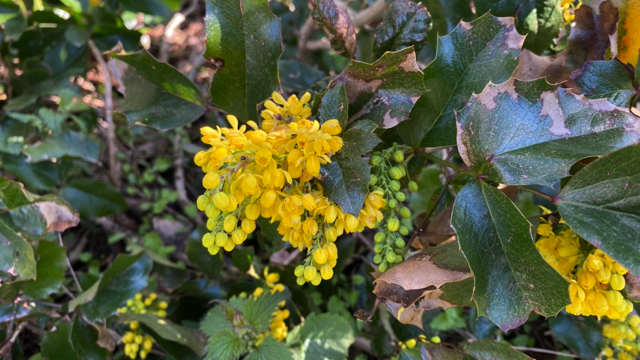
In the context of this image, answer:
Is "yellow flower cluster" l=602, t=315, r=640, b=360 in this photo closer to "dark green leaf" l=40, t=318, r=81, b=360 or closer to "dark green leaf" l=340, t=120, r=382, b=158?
"dark green leaf" l=340, t=120, r=382, b=158

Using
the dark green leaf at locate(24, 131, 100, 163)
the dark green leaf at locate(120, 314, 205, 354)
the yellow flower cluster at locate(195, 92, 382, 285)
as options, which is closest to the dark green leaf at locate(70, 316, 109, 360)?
the dark green leaf at locate(120, 314, 205, 354)

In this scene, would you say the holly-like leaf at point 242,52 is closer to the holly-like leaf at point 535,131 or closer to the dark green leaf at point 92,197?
the holly-like leaf at point 535,131

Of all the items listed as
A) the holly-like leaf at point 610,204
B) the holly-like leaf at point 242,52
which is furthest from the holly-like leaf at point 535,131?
the holly-like leaf at point 242,52

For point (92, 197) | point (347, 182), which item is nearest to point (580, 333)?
point (347, 182)

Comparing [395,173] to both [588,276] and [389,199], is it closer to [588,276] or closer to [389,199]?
[389,199]

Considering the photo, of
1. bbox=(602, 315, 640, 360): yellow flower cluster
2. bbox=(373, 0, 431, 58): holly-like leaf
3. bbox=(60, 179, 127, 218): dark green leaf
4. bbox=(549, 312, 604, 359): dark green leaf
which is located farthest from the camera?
bbox=(60, 179, 127, 218): dark green leaf

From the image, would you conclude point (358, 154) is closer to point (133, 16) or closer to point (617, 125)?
point (617, 125)

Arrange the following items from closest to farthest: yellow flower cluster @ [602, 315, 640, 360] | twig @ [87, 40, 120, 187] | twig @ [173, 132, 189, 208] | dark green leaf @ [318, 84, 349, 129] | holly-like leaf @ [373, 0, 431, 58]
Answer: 1. dark green leaf @ [318, 84, 349, 129]
2. holly-like leaf @ [373, 0, 431, 58]
3. yellow flower cluster @ [602, 315, 640, 360]
4. twig @ [87, 40, 120, 187]
5. twig @ [173, 132, 189, 208]
